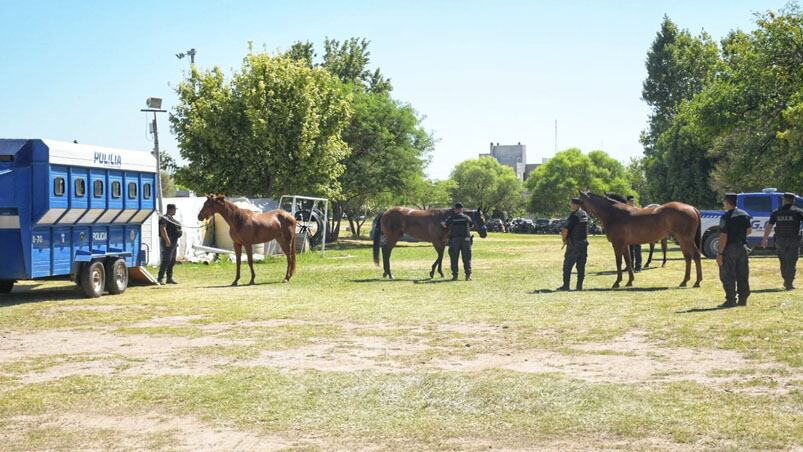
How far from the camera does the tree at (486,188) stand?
141m

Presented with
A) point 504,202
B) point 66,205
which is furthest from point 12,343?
point 504,202

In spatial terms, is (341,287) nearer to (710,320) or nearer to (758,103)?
(710,320)

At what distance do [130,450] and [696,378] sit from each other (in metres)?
5.72

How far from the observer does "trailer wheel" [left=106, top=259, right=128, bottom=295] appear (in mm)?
21906

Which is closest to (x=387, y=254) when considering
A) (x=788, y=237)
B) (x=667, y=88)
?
(x=788, y=237)

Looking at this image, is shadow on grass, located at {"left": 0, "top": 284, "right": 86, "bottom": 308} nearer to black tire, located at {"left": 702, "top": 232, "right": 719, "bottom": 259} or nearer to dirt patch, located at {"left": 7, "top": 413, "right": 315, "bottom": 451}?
dirt patch, located at {"left": 7, "top": 413, "right": 315, "bottom": 451}

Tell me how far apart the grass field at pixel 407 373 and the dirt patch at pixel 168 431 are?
0.08ft

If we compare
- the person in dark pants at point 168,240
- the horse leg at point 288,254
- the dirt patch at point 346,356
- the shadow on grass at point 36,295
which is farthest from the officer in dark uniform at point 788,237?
the shadow on grass at point 36,295

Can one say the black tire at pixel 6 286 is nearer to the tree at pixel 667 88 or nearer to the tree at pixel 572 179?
the tree at pixel 667 88

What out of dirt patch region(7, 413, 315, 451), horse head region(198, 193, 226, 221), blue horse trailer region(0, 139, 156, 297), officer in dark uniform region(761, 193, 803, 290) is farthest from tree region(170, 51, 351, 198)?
dirt patch region(7, 413, 315, 451)

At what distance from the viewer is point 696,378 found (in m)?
10.1

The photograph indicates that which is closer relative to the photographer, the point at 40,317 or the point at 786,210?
the point at 40,317

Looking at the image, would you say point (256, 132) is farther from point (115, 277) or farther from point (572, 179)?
point (572, 179)

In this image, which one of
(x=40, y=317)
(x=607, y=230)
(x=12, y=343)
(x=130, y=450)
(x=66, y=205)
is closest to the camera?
(x=130, y=450)
